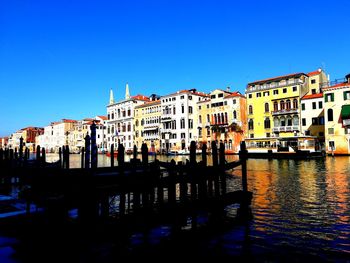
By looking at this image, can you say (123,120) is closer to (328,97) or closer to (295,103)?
(295,103)

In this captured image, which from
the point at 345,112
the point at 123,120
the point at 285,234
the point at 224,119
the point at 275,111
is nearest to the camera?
the point at 285,234

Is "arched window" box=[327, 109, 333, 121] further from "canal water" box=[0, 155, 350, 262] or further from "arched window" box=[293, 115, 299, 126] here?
"canal water" box=[0, 155, 350, 262]

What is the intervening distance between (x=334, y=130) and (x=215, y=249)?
41.8m

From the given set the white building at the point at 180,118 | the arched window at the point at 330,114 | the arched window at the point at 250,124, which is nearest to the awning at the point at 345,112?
the arched window at the point at 330,114

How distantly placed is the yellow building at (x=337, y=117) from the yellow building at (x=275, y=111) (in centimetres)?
437

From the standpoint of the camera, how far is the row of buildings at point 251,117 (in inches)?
1704

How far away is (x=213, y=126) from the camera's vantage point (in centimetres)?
6078

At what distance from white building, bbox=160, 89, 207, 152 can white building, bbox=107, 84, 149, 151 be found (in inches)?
500

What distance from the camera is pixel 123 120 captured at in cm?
8044

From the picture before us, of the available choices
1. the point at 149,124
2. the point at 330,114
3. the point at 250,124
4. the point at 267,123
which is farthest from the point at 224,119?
the point at 149,124

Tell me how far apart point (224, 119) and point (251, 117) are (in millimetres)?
5794

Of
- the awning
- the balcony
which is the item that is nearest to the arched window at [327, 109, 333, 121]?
the awning

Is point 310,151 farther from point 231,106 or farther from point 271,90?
point 231,106

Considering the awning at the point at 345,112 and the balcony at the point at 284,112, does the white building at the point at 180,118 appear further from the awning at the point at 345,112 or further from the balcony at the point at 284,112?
the awning at the point at 345,112
